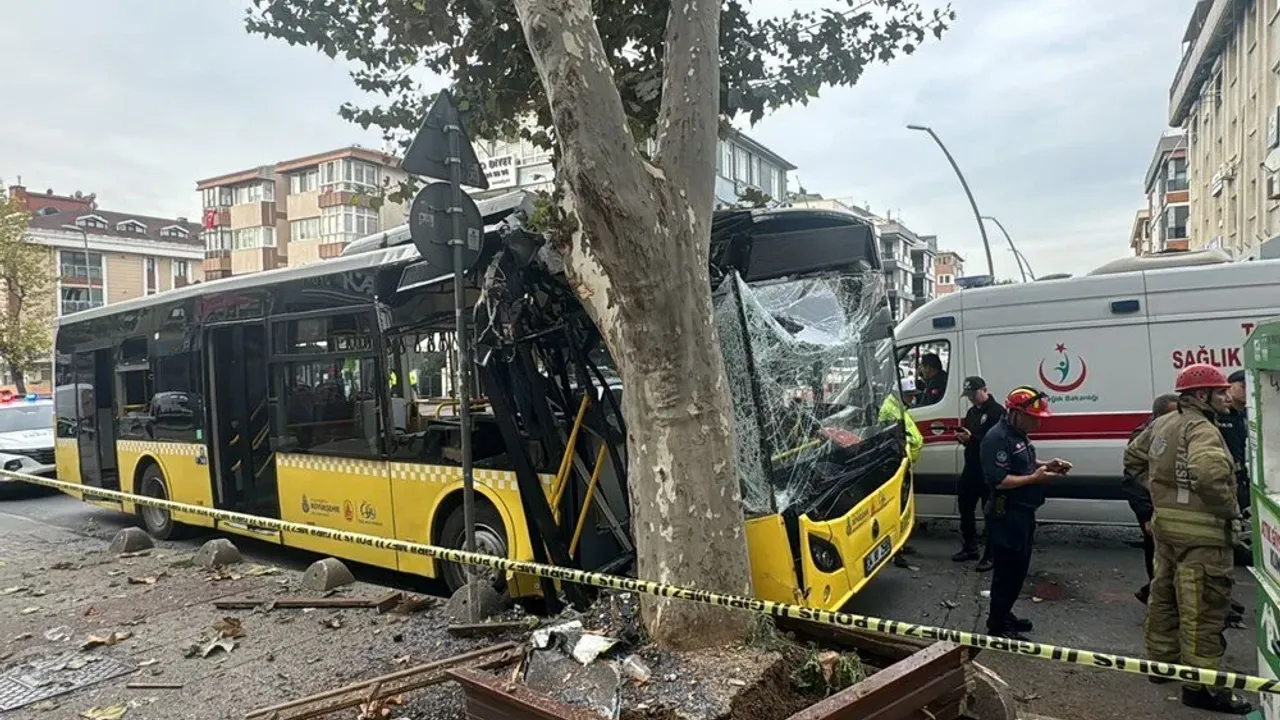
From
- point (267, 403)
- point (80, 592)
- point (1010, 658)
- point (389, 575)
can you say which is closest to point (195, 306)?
point (267, 403)

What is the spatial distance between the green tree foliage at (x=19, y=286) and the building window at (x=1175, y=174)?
6419 centimetres

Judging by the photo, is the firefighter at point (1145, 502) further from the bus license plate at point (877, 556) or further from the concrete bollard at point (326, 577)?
the concrete bollard at point (326, 577)

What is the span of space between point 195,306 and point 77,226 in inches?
2364

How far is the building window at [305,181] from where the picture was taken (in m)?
52.6

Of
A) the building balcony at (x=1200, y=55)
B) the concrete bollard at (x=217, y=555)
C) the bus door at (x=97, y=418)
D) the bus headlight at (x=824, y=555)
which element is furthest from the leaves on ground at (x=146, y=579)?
the building balcony at (x=1200, y=55)

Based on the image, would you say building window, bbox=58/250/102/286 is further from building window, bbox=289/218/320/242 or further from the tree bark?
the tree bark

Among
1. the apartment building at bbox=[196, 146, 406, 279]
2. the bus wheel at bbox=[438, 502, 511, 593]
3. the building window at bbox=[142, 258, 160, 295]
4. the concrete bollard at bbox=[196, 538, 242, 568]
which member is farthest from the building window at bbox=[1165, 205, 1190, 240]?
the building window at bbox=[142, 258, 160, 295]

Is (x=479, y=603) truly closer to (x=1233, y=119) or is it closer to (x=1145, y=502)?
Answer: (x=1145, y=502)

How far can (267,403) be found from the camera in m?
7.83

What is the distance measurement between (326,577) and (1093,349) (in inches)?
274

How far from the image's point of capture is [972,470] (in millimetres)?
7703

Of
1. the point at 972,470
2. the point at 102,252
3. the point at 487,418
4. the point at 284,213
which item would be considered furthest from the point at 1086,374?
the point at 102,252

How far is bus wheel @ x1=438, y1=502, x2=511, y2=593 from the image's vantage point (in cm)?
587

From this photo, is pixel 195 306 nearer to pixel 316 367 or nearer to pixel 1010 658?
pixel 316 367
